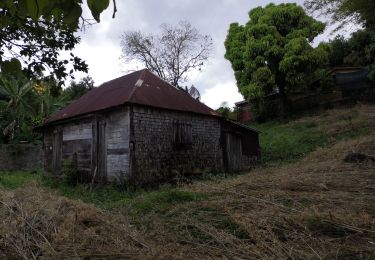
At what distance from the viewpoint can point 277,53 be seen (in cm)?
2191

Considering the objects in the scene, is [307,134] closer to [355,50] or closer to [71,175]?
[355,50]

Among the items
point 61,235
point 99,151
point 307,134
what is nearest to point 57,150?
point 99,151

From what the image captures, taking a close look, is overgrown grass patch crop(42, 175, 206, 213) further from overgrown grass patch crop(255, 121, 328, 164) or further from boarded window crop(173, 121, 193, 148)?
overgrown grass patch crop(255, 121, 328, 164)

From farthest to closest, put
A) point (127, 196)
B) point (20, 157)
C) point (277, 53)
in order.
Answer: point (277, 53) → point (20, 157) → point (127, 196)

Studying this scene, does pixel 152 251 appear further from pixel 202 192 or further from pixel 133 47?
pixel 133 47

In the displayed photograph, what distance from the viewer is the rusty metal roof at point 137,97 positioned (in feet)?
40.9

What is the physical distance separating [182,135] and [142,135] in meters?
2.03

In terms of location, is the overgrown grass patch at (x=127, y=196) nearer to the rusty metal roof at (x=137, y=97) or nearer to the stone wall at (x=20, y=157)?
the rusty metal roof at (x=137, y=97)

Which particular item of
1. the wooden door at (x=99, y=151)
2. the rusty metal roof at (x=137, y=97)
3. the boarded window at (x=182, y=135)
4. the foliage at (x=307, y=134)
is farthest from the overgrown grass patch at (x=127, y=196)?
the foliage at (x=307, y=134)

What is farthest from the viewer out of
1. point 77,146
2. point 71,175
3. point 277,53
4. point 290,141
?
point 277,53

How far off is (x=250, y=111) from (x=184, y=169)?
15677 millimetres

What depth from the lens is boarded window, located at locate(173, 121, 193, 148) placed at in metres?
13.4

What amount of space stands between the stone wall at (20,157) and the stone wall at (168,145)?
464 inches

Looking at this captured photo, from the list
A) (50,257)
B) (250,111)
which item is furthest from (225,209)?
(250,111)
